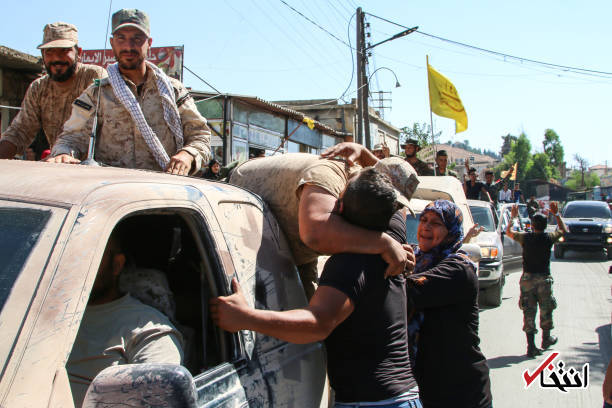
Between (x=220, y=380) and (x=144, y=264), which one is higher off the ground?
(x=144, y=264)

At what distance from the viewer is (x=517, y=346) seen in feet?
23.2

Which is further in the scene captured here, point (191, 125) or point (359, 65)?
point (359, 65)

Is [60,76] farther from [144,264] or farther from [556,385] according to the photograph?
[556,385]

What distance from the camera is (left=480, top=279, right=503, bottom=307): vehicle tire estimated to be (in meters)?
9.19

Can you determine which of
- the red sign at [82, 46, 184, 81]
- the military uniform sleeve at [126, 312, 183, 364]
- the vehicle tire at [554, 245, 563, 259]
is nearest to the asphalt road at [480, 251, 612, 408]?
the military uniform sleeve at [126, 312, 183, 364]

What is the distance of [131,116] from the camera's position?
A: 3.06 metres

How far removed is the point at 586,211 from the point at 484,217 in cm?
995

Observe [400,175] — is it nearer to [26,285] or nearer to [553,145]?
[26,285]

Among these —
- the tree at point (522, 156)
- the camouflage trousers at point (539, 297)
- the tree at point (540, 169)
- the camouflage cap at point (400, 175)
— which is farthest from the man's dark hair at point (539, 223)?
the tree at point (540, 169)

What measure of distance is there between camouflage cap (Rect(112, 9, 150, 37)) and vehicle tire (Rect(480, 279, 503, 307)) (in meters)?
7.55

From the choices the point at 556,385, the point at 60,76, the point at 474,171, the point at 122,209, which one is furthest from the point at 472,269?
the point at 474,171

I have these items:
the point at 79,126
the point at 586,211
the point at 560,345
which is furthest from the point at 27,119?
the point at 586,211

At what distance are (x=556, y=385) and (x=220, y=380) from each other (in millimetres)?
5132

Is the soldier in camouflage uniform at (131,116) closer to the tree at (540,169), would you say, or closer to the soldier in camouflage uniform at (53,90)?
the soldier in camouflage uniform at (53,90)
